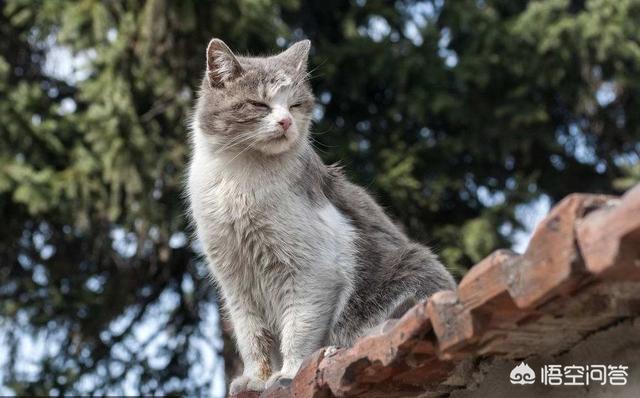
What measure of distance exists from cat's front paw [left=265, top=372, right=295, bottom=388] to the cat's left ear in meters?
1.34

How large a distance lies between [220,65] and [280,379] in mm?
1438

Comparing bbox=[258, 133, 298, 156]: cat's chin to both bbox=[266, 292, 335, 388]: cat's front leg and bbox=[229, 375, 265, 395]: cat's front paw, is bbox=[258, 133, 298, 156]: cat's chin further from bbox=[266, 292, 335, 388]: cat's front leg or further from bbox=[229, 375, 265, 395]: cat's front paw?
bbox=[229, 375, 265, 395]: cat's front paw

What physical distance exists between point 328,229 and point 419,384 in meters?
1.02

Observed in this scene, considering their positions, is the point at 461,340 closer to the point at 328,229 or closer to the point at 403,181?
the point at 328,229

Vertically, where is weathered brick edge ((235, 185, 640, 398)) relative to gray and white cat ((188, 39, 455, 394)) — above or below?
above

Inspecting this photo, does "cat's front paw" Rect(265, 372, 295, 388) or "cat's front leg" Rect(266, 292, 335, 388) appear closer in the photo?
"cat's front paw" Rect(265, 372, 295, 388)

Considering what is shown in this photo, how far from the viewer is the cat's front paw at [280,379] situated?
11.6 ft

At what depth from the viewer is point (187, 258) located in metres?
9.50

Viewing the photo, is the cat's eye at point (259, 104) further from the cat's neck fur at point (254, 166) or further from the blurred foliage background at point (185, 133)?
the blurred foliage background at point (185, 133)

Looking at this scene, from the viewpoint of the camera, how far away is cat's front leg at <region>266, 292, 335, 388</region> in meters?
3.70

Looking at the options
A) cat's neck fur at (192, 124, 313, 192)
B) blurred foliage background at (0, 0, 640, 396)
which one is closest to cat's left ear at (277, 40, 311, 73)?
cat's neck fur at (192, 124, 313, 192)

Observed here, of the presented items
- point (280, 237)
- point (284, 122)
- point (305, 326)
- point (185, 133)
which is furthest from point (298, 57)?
point (185, 133)

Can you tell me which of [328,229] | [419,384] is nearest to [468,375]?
[419,384]

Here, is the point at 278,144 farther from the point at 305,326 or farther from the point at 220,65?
the point at 305,326
